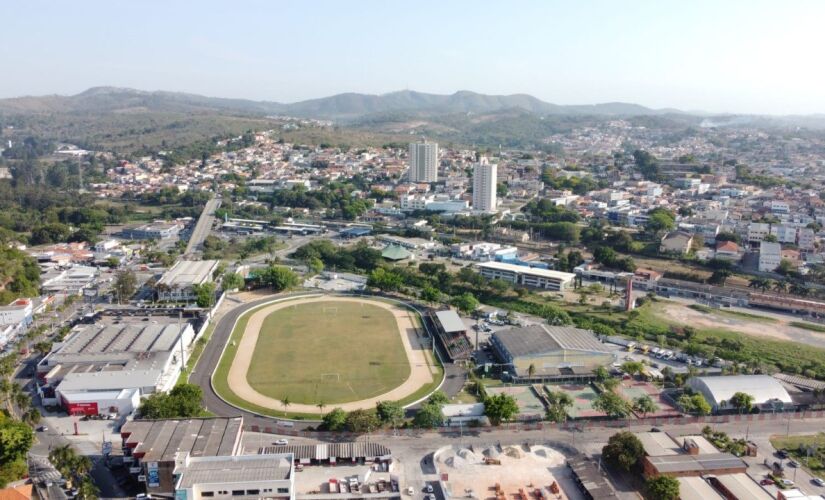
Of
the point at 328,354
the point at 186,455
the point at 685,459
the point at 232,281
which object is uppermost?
the point at 186,455

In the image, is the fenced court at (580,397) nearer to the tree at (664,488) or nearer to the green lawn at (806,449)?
the tree at (664,488)

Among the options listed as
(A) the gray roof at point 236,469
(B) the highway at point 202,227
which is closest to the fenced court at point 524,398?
(A) the gray roof at point 236,469

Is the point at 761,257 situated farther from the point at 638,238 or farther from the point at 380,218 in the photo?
the point at 380,218

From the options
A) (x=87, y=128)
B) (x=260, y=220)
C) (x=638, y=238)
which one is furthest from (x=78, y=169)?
(x=638, y=238)

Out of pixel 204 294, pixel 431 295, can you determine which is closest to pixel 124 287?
pixel 204 294

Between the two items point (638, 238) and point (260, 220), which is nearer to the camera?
point (638, 238)

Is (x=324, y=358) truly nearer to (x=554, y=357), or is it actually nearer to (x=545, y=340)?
(x=545, y=340)
